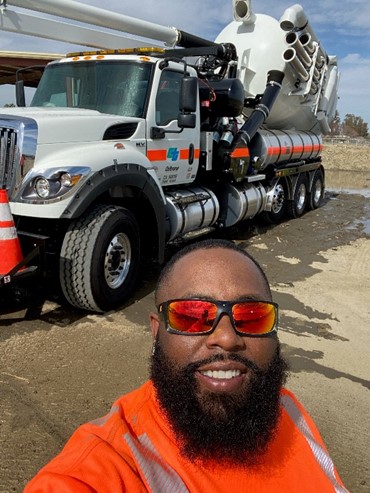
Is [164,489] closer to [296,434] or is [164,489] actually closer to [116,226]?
[296,434]

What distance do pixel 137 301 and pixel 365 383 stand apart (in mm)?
2438

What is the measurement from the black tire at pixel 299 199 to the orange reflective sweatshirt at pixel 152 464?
364 inches

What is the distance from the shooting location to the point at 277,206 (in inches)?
390

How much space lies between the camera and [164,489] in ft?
3.70

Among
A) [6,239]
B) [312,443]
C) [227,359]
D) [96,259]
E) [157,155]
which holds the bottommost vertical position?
[96,259]

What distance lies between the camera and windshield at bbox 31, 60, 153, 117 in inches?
218

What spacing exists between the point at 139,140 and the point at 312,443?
4462 millimetres

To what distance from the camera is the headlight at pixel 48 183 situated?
13.7 ft

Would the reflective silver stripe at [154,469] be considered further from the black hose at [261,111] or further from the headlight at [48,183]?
the black hose at [261,111]

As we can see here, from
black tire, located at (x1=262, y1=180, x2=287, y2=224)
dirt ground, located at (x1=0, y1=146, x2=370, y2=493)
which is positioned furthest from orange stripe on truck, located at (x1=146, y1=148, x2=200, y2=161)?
black tire, located at (x1=262, y1=180, x2=287, y2=224)

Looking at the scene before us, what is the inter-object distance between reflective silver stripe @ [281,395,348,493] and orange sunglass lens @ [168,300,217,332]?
0.50m

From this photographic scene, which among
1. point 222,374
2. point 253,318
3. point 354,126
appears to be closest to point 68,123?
point 253,318

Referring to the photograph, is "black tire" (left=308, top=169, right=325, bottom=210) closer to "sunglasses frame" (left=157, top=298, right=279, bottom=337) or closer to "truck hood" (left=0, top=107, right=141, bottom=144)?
"truck hood" (left=0, top=107, right=141, bottom=144)

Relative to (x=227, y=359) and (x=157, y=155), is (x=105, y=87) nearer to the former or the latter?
(x=157, y=155)
